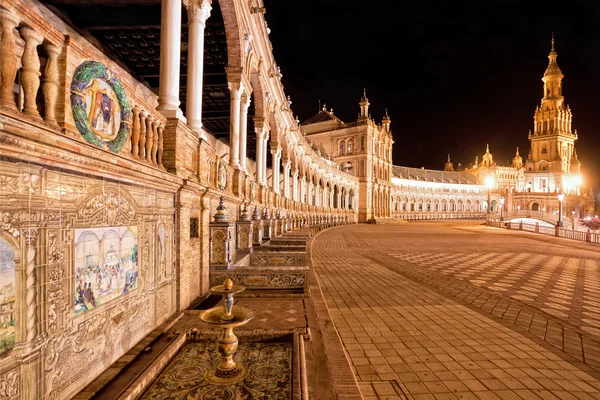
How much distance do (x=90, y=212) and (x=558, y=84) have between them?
112288mm

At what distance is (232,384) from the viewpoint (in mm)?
3100

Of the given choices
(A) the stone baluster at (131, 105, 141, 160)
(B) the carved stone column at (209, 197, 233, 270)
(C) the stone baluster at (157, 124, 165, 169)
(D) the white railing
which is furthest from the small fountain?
(D) the white railing

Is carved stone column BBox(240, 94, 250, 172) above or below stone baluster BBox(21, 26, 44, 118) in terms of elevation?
above

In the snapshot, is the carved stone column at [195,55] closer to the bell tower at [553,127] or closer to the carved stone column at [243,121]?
the carved stone column at [243,121]

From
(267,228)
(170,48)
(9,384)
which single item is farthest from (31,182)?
Result: (267,228)

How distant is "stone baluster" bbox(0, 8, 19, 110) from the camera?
208cm

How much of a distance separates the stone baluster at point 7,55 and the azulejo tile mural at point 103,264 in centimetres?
116

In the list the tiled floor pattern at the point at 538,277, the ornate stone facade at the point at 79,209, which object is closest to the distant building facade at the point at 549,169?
the tiled floor pattern at the point at 538,277

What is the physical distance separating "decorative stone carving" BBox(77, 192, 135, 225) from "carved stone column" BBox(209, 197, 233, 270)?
9.12ft

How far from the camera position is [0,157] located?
2023mm

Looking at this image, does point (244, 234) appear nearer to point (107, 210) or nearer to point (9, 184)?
point (107, 210)

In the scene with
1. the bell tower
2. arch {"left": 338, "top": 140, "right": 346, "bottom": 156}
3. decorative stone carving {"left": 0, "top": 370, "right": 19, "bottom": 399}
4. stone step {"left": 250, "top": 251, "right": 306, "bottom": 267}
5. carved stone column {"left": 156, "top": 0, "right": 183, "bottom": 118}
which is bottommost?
stone step {"left": 250, "top": 251, "right": 306, "bottom": 267}

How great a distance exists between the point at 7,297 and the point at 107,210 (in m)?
1.23

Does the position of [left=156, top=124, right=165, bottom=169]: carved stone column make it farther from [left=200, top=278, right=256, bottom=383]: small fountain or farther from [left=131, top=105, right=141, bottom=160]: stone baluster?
[left=200, top=278, right=256, bottom=383]: small fountain
